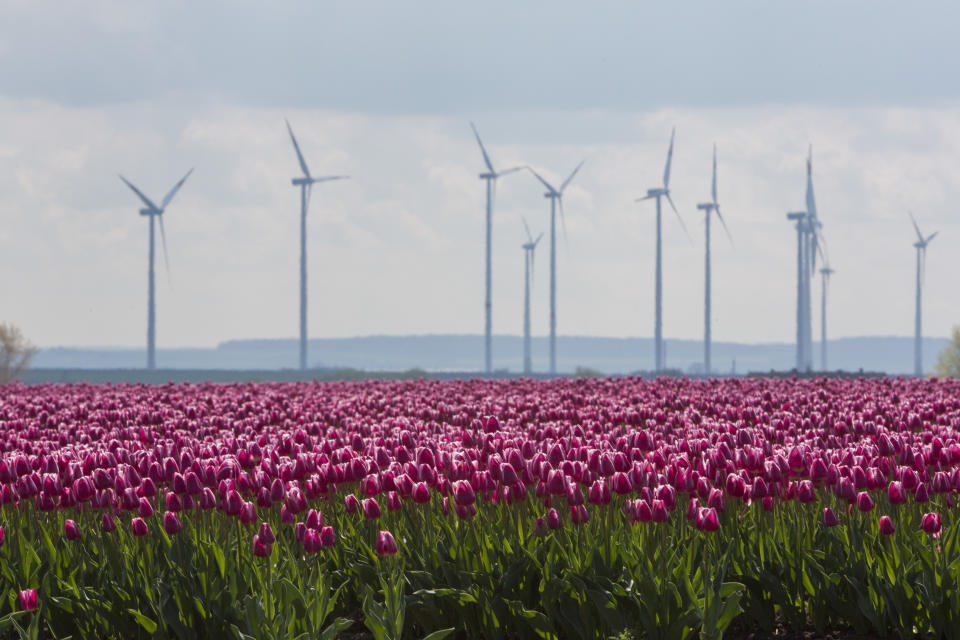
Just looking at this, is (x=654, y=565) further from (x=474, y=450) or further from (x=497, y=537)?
(x=474, y=450)

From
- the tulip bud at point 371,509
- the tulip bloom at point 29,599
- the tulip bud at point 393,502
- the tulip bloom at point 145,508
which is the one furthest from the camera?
the tulip bloom at point 145,508

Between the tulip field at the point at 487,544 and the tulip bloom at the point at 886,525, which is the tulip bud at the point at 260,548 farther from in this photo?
the tulip bloom at the point at 886,525

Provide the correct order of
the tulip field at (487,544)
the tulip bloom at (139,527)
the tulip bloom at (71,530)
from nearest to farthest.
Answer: the tulip field at (487,544), the tulip bloom at (139,527), the tulip bloom at (71,530)

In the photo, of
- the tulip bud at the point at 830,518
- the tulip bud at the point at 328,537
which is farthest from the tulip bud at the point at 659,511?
the tulip bud at the point at 328,537

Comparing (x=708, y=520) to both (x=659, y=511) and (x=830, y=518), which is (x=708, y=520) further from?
(x=830, y=518)

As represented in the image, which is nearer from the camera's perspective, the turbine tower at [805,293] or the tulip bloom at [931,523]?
the tulip bloom at [931,523]

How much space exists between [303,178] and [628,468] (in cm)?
9429

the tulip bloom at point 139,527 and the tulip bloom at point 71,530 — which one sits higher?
the tulip bloom at point 139,527

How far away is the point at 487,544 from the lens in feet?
33.2

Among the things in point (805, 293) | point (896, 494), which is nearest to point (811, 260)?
point (805, 293)

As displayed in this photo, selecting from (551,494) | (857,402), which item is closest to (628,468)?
(551,494)

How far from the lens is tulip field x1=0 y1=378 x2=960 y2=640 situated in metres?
9.52

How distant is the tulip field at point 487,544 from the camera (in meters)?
9.52

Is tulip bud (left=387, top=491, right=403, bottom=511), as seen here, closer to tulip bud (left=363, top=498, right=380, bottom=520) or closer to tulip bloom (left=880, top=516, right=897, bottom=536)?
tulip bud (left=363, top=498, right=380, bottom=520)
